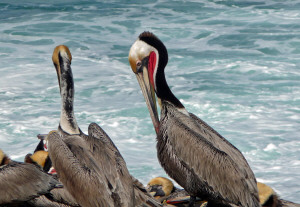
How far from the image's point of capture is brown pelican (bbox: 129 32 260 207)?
14.8 ft

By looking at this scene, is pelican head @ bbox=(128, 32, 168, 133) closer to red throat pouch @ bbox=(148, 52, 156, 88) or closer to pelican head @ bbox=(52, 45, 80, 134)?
red throat pouch @ bbox=(148, 52, 156, 88)

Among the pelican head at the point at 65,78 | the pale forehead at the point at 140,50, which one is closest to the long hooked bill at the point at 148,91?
the pale forehead at the point at 140,50

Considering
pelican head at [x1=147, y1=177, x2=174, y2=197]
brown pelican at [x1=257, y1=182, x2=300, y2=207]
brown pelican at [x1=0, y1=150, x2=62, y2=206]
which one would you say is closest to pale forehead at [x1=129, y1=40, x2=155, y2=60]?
pelican head at [x1=147, y1=177, x2=174, y2=197]

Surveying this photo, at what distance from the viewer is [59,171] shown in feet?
14.3

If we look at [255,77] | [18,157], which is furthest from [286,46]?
[18,157]

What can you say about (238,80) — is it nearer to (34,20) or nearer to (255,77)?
(255,77)

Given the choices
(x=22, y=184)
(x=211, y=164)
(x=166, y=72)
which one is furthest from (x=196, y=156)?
(x=166, y=72)

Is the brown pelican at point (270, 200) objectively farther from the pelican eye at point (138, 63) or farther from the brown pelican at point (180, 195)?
the pelican eye at point (138, 63)

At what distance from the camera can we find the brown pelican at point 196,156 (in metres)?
4.51

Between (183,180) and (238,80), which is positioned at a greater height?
(183,180)

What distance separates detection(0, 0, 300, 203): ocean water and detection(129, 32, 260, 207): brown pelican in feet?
12.6

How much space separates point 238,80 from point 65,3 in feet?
33.9

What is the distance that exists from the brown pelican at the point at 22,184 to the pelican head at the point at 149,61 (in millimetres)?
1097

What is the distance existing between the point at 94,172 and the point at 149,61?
1.34m
